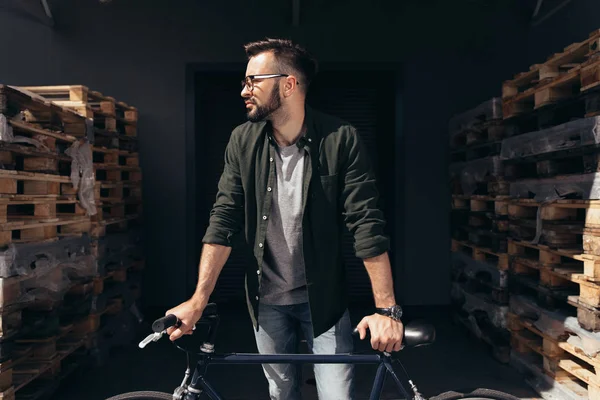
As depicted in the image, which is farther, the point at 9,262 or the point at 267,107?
the point at 9,262

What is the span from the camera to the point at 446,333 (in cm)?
672

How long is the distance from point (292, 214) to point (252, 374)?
9.81 ft

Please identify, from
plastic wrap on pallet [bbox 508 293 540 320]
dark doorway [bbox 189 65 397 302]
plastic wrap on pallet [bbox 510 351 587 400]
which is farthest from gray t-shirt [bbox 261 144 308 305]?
dark doorway [bbox 189 65 397 302]

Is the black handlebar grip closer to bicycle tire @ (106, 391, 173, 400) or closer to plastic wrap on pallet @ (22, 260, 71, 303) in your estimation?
bicycle tire @ (106, 391, 173, 400)

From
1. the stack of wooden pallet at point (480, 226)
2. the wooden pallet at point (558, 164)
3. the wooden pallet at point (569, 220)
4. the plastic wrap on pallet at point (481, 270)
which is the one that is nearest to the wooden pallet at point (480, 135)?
the stack of wooden pallet at point (480, 226)

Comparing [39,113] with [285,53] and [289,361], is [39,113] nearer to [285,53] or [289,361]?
[285,53]

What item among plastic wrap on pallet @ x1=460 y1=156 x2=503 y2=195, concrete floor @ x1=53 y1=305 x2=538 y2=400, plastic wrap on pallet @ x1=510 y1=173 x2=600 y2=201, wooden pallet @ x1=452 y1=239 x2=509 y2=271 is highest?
plastic wrap on pallet @ x1=460 y1=156 x2=503 y2=195

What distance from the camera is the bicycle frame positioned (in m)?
2.45

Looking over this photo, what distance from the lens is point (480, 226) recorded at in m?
6.62

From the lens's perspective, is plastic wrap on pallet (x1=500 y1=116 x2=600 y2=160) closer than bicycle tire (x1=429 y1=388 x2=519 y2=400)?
No

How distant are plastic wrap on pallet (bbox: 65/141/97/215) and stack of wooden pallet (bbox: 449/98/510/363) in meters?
4.22

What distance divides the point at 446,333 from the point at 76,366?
428cm

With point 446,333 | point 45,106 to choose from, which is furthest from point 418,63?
point 45,106

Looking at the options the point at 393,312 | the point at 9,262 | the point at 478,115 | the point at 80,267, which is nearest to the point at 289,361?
the point at 393,312
